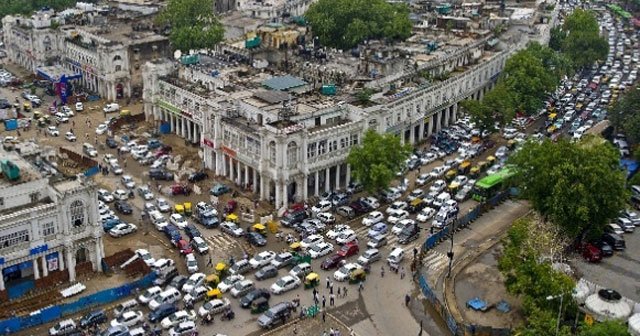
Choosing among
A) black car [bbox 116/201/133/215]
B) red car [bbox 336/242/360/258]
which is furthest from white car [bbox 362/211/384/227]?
black car [bbox 116/201/133/215]

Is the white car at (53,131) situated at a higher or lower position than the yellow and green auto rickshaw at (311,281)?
higher

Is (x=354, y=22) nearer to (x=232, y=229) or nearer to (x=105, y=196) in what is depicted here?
(x=105, y=196)

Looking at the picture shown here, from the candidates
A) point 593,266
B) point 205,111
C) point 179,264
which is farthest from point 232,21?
point 593,266

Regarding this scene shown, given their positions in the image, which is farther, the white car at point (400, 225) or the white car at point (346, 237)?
the white car at point (400, 225)

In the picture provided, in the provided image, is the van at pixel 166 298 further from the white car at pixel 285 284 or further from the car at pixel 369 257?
the car at pixel 369 257

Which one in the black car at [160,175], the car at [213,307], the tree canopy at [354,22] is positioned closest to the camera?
the car at [213,307]

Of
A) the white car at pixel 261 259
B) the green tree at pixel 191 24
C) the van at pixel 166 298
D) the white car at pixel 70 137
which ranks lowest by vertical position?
the van at pixel 166 298

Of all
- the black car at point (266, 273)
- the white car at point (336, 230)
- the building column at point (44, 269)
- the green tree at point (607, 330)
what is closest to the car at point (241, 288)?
the black car at point (266, 273)
